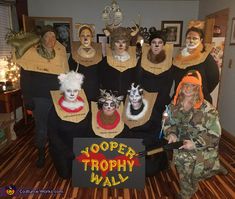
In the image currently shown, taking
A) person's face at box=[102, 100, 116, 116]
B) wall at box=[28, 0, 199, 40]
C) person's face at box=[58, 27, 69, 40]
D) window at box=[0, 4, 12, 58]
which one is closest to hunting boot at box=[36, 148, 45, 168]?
person's face at box=[102, 100, 116, 116]

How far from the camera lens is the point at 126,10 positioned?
5.41m

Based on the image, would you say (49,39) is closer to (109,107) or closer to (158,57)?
(109,107)

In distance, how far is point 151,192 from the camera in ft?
8.02

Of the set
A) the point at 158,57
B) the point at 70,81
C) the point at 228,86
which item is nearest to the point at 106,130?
the point at 70,81

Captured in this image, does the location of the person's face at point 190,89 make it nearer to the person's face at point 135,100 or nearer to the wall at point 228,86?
the person's face at point 135,100

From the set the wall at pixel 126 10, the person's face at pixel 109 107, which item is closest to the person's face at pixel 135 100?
the person's face at pixel 109 107

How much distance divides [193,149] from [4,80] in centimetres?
350

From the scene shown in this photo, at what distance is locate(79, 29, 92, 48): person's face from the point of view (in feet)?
8.58

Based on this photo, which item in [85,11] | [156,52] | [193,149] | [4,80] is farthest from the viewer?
[85,11]

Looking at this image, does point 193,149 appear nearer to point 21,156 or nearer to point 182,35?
point 21,156

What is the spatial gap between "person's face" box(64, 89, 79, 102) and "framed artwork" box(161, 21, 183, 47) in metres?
3.81

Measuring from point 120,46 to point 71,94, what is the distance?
0.78 metres

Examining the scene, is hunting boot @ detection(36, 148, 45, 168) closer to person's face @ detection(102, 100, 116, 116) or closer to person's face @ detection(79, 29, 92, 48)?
person's face @ detection(102, 100, 116, 116)

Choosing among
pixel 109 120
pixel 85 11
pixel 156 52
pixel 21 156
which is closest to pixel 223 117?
pixel 156 52
